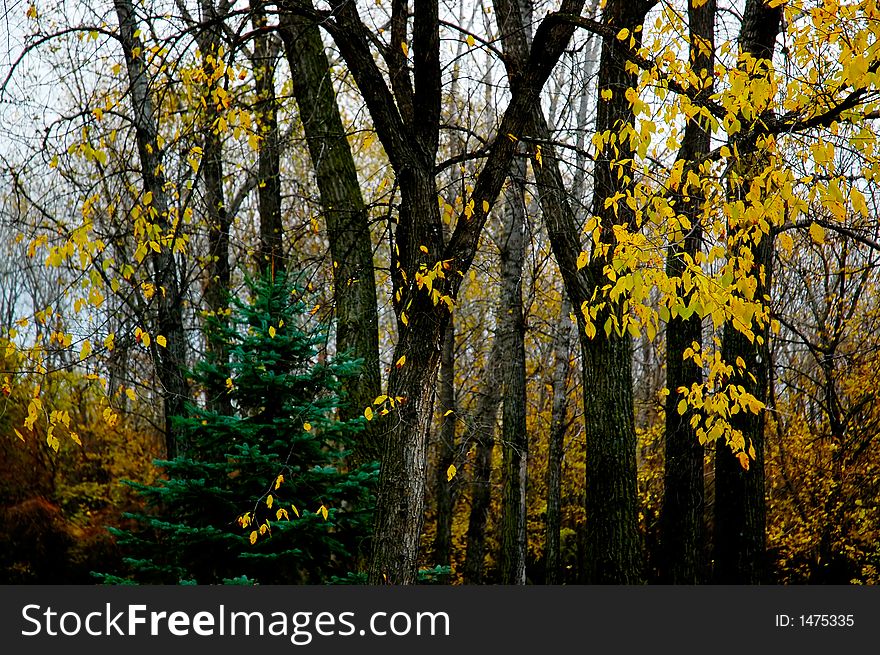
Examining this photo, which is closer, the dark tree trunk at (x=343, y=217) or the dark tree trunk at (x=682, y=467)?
the dark tree trunk at (x=682, y=467)

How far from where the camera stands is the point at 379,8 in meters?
12.8

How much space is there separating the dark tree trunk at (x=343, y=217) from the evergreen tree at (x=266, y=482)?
1042 millimetres

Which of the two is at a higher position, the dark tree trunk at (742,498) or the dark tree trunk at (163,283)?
the dark tree trunk at (163,283)

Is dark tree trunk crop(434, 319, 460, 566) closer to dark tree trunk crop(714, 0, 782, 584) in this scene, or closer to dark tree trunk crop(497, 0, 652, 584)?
dark tree trunk crop(714, 0, 782, 584)

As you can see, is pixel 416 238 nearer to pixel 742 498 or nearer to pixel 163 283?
pixel 742 498

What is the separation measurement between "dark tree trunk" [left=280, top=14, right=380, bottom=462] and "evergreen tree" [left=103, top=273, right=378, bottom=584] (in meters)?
1.04

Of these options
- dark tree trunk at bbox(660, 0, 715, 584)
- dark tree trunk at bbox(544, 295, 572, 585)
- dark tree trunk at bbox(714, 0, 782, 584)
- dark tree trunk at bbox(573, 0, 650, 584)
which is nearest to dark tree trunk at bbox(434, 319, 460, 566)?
dark tree trunk at bbox(544, 295, 572, 585)

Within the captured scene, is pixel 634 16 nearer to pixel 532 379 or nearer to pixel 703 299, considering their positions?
pixel 703 299

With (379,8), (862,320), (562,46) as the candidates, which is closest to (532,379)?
(862,320)

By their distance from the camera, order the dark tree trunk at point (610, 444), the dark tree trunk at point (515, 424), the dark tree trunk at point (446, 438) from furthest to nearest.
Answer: the dark tree trunk at point (446, 438) < the dark tree trunk at point (515, 424) < the dark tree trunk at point (610, 444)

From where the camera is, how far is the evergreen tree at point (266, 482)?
6.98 meters

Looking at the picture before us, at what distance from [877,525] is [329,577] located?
904cm

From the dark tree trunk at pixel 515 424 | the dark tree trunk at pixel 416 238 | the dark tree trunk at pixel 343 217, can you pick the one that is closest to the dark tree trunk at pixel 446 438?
the dark tree trunk at pixel 515 424

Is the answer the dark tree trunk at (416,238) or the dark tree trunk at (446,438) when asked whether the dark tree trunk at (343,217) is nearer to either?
the dark tree trunk at (416,238)
